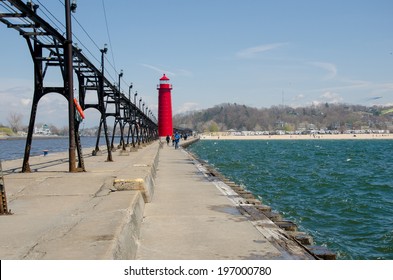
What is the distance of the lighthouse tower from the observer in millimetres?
83062

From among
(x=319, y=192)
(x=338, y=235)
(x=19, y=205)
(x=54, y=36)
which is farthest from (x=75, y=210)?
(x=319, y=192)

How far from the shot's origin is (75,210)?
27.9 feet

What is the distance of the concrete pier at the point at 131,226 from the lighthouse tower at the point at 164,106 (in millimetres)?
70790

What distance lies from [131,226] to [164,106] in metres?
76.8

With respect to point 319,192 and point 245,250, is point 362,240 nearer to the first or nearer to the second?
point 245,250

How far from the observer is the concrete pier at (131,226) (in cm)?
548

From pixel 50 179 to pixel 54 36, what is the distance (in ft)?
15.5

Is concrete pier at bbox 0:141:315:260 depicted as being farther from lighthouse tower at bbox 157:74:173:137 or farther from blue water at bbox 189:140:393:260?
lighthouse tower at bbox 157:74:173:137

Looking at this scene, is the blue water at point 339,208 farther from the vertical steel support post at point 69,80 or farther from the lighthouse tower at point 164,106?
the lighthouse tower at point 164,106

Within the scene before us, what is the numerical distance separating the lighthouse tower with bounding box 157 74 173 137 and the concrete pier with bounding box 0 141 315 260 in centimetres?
7079

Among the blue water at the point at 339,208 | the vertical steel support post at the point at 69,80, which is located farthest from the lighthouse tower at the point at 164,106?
the vertical steel support post at the point at 69,80
